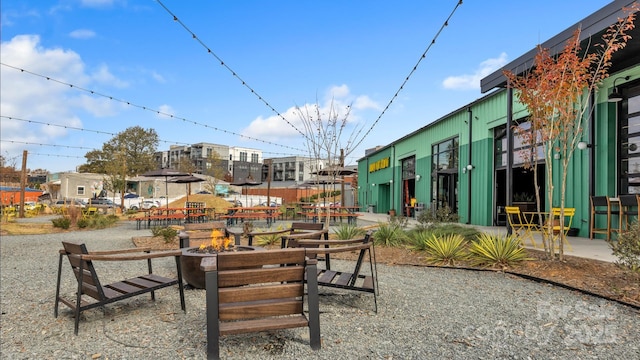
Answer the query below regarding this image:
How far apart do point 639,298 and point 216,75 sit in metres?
9.36

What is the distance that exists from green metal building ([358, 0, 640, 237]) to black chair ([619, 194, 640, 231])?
1.47ft

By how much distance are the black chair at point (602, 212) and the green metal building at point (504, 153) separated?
35 centimetres

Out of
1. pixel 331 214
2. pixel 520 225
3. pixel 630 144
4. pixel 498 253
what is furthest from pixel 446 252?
pixel 331 214

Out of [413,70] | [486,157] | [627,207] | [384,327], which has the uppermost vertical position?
[413,70]

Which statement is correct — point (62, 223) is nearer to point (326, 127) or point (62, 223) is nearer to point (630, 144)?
point (326, 127)

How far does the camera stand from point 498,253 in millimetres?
5797

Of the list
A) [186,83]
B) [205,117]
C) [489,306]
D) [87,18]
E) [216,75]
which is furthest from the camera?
[205,117]

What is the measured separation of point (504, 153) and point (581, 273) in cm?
773

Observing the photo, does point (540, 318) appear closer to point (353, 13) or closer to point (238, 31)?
Answer: point (353, 13)

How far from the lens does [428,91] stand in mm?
10227

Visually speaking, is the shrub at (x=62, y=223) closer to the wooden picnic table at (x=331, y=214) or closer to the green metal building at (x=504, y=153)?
the wooden picnic table at (x=331, y=214)

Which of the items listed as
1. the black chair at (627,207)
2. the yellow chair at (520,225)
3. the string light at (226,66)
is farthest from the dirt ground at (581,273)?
the string light at (226,66)

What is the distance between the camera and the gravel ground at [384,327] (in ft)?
9.36

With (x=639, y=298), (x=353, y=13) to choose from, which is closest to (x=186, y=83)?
(x=353, y=13)
